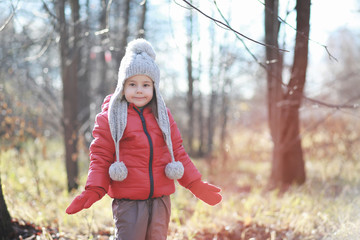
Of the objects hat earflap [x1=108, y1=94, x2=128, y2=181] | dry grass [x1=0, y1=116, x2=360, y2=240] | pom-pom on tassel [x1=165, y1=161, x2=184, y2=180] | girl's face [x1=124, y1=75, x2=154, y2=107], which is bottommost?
dry grass [x1=0, y1=116, x2=360, y2=240]

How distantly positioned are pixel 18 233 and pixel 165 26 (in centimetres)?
762

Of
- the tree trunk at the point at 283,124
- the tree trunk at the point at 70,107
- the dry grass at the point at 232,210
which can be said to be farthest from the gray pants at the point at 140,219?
the tree trunk at the point at 70,107

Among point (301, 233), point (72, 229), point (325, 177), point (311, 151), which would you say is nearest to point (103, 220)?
point (72, 229)

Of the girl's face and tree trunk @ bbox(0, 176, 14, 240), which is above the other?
the girl's face

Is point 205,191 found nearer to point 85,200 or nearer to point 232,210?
Answer: point 85,200

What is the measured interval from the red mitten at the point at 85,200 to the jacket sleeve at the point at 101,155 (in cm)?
4

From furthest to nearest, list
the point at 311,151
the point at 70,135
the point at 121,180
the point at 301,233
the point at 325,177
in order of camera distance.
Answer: the point at 311,151 → the point at 325,177 → the point at 70,135 → the point at 301,233 → the point at 121,180

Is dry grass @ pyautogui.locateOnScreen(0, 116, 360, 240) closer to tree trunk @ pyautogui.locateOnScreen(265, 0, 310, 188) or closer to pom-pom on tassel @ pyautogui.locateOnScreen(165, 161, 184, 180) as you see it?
tree trunk @ pyautogui.locateOnScreen(265, 0, 310, 188)

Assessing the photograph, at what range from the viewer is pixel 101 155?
2205mm

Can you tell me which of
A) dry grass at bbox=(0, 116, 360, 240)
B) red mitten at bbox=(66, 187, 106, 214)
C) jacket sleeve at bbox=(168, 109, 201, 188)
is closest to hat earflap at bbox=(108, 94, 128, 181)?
red mitten at bbox=(66, 187, 106, 214)

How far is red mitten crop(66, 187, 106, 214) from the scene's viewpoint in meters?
2.01

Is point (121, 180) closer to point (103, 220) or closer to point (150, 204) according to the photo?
point (150, 204)

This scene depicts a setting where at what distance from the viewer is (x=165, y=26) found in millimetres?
9602

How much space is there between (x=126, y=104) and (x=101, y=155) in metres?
0.38
